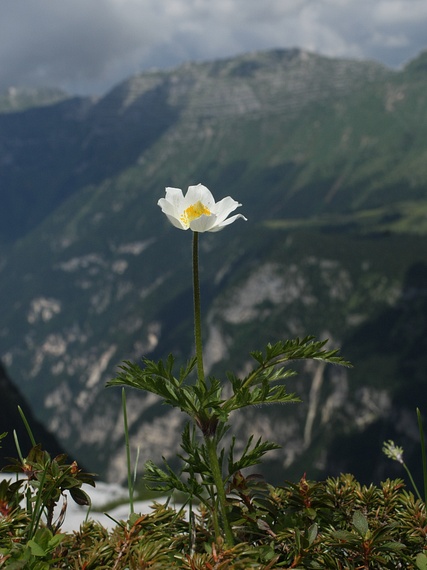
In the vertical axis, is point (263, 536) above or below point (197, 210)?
below

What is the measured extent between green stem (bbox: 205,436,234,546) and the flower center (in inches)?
60.0

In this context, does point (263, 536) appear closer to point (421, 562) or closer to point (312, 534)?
point (312, 534)

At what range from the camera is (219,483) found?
348 centimetres

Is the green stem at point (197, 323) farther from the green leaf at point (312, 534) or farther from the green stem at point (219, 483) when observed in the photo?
the green leaf at point (312, 534)

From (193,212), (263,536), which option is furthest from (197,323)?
(263,536)

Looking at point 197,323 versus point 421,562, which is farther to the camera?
point 197,323

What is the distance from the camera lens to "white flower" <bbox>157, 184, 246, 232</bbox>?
12.9 feet

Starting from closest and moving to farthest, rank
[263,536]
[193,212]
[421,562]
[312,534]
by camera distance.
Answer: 1. [421,562]
2. [312,534]
3. [263,536]
4. [193,212]

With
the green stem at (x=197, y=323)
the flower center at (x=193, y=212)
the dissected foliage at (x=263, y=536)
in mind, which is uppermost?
the flower center at (x=193, y=212)

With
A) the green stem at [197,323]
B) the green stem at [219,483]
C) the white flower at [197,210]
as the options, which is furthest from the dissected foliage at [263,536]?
the white flower at [197,210]

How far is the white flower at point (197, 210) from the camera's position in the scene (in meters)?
3.94

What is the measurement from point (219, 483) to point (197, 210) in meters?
1.87

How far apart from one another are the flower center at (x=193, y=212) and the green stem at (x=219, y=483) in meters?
1.52

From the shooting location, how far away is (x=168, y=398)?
3607 millimetres
